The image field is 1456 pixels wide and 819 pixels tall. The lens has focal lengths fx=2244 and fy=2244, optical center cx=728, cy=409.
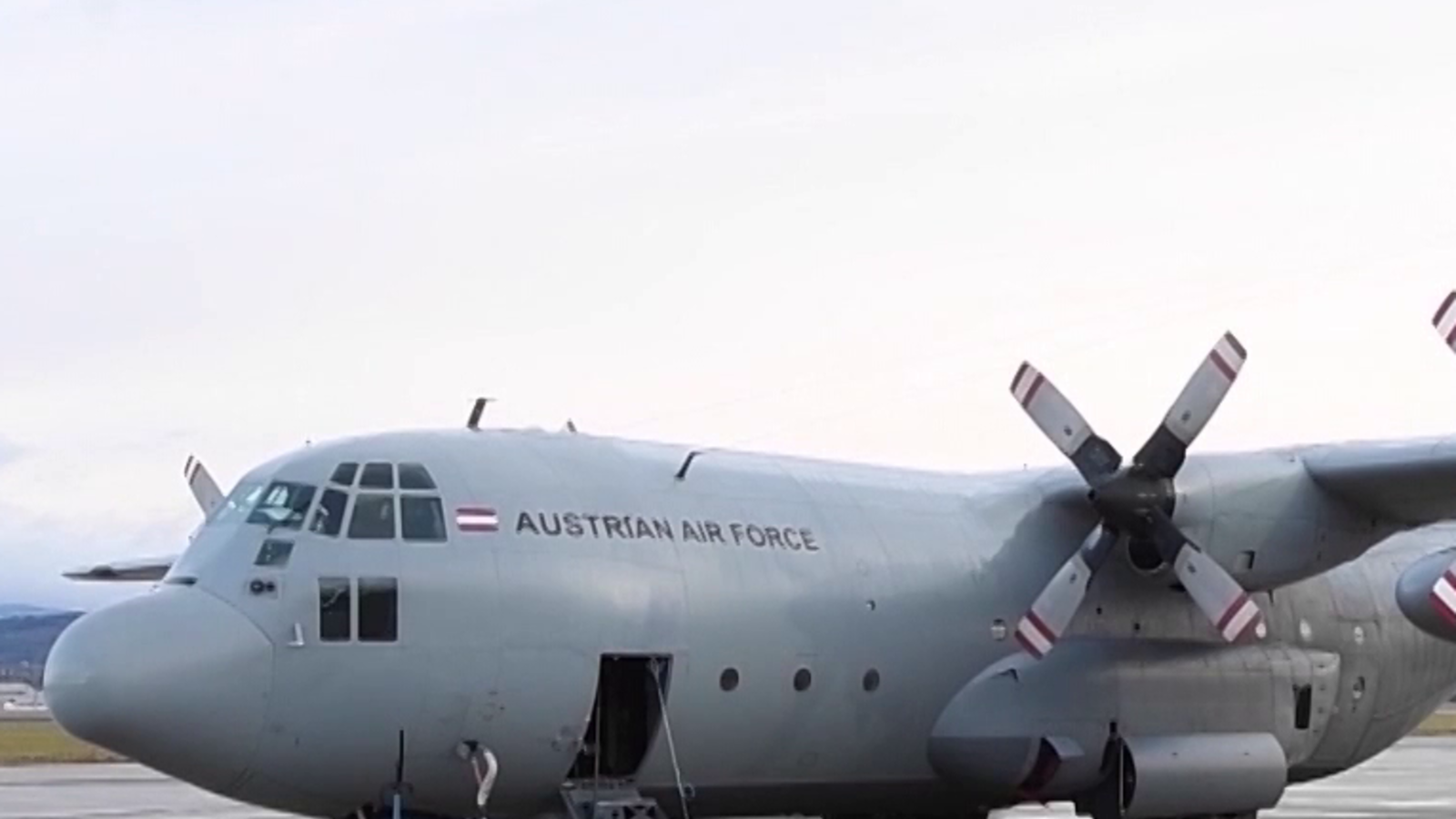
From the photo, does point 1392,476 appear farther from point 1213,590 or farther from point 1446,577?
point 1213,590

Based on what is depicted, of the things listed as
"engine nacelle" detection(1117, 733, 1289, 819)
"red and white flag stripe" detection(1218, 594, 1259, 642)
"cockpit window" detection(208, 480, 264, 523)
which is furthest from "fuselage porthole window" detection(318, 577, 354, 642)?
"red and white flag stripe" detection(1218, 594, 1259, 642)

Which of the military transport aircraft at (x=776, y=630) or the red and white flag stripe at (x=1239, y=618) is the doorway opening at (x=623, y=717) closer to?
Answer: the military transport aircraft at (x=776, y=630)

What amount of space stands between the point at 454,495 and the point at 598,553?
114cm

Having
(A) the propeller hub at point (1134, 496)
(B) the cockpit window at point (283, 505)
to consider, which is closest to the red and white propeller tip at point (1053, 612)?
(A) the propeller hub at point (1134, 496)

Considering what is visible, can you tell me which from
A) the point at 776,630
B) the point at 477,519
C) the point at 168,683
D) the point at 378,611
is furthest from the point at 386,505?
the point at 776,630

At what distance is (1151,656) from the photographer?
63.1ft

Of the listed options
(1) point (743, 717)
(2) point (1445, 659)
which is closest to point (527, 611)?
(1) point (743, 717)

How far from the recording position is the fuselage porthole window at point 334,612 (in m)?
14.4

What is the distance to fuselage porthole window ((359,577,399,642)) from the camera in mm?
14555

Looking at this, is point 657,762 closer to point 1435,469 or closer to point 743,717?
point 743,717

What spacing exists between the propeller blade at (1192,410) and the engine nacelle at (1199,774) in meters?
2.29

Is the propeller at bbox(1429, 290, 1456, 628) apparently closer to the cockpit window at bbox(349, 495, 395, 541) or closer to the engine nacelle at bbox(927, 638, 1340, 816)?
the engine nacelle at bbox(927, 638, 1340, 816)

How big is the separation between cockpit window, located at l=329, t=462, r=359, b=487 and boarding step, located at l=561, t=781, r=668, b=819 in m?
2.61

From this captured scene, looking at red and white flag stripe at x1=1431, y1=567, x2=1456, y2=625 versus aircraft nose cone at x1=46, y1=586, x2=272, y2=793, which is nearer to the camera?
aircraft nose cone at x1=46, y1=586, x2=272, y2=793
